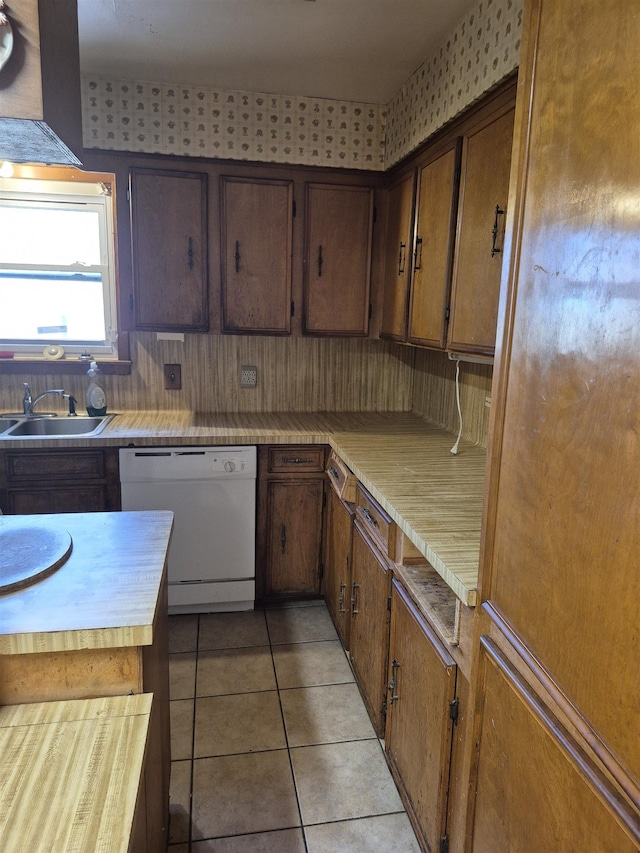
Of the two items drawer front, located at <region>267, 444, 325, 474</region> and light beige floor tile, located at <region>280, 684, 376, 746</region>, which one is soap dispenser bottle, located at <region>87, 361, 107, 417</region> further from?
light beige floor tile, located at <region>280, 684, 376, 746</region>

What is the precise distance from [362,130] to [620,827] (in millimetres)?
2895

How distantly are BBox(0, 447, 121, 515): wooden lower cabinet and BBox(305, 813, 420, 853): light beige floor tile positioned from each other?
158 cm

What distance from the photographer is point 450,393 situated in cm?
287

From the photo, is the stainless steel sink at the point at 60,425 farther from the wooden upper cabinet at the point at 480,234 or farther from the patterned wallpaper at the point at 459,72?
the patterned wallpaper at the point at 459,72

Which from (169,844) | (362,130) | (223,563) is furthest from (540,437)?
(362,130)

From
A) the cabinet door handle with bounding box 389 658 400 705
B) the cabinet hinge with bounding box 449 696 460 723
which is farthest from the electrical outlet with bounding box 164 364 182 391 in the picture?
the cabinet hinge with bounding box 449 696 460 723

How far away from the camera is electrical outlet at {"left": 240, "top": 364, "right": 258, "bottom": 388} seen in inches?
127

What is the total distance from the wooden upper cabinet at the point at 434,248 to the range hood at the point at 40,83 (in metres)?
1.36

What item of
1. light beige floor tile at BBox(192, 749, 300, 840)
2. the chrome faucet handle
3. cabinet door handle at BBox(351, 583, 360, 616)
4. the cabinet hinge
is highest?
the chrome faucet handle

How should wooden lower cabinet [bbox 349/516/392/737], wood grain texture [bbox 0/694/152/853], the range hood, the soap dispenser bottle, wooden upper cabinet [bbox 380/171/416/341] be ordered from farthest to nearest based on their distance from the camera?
the soap dispenser bottle → wooden upper cabinet [bbox 380/171/416/341] → wooden lower cabinet [bbox 349/516/392/737] → the range hood → wood grain texture [bbox 0/694/152/853]

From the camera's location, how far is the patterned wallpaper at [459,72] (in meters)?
1.70

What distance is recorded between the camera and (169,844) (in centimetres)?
165

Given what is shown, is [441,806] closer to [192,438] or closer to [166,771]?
[166,771]

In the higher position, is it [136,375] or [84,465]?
[136,375]
